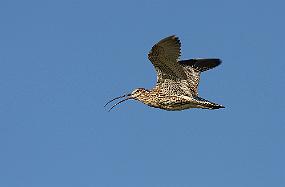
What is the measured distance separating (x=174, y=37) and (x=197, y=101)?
2696 mm

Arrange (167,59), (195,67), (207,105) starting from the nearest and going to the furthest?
(167,59) < (207,105) < (195,67)

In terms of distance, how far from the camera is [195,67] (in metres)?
25.8

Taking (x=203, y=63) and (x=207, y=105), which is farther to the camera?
(x=203, y=63)

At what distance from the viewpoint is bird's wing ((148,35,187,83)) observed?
22.2 m

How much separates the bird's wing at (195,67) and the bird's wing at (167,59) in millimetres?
451

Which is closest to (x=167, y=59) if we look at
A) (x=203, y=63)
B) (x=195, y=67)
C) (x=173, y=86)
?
(x=173, y=86)

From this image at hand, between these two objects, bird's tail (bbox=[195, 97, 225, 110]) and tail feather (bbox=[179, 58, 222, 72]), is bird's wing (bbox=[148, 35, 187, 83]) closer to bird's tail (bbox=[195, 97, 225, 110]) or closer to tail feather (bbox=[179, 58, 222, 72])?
bird's tail (bbox=[195, 97, 225, 110])

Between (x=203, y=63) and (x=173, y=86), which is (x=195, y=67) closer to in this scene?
(x=203, y=63)

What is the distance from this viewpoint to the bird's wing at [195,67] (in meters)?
25.1

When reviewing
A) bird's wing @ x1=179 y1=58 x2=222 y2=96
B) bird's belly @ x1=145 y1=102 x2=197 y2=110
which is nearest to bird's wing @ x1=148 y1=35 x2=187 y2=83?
bird's wing @ x1=179 y1=58 x2=222 y2=96

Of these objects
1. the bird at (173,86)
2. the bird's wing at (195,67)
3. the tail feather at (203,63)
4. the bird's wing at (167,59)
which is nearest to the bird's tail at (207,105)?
the bird at (173,86)

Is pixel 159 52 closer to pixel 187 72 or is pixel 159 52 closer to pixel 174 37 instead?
pixel 174 37

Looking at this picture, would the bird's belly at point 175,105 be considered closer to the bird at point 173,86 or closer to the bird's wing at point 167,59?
the bird at point 173,86

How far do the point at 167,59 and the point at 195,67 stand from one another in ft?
9.13
